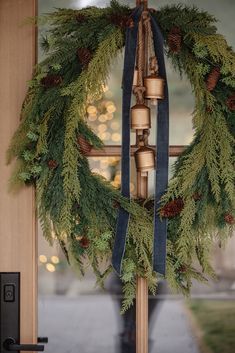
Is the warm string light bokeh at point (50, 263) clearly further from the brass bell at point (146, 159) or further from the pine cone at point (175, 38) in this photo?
the pine cone at point (175, 38)

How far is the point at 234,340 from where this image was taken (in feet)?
7.49

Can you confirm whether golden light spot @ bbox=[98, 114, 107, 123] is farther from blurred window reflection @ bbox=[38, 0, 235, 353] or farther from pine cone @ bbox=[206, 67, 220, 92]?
pine cone @ bbox=[206, 67, 220, 92]

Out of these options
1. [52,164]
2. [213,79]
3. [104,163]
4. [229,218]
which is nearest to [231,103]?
[213,79]

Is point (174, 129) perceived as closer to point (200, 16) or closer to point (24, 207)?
point (200, 16)

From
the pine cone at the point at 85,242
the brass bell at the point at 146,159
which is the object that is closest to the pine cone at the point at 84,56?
the brass bell at the point at 146,159

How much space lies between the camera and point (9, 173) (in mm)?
2299

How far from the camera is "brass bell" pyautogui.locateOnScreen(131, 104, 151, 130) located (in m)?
2.18

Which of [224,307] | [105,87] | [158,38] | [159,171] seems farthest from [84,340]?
[158,38]

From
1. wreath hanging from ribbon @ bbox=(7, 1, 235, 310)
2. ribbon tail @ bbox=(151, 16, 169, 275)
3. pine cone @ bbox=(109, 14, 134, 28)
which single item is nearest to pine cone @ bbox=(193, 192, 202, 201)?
wreath hanging from ribbon @ bbox=(7, 1, 235, 310)

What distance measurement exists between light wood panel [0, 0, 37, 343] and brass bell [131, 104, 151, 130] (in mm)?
375

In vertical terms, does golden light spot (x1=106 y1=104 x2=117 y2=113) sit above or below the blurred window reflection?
above

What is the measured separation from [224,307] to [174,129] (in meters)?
0.59

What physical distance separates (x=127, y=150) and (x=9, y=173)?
40 centimetres

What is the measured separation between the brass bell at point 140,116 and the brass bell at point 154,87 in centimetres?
4
